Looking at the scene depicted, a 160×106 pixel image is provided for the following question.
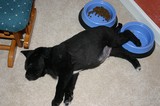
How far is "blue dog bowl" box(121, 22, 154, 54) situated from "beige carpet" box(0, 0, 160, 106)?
0.30ft

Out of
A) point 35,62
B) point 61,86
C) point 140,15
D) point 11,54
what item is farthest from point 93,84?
point 140,15

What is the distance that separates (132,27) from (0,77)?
3.25 ft

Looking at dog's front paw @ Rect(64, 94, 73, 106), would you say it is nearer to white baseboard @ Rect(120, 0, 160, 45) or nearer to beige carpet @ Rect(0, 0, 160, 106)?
beige carpet @ Rect(0, 0, 160, 106)

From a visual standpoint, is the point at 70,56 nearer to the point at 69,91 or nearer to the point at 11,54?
the point at 69,91

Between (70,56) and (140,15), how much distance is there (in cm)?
75

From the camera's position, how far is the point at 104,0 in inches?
82.5

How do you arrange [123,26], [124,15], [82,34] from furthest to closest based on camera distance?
[124,15], [123,26], [82,34]

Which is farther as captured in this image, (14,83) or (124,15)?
(124,15)

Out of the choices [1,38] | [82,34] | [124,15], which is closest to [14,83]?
[1,38]

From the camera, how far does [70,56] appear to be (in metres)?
1.50

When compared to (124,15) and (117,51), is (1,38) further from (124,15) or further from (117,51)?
(124,15)

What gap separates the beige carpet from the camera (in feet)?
5.30

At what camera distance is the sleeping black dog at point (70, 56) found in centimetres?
146

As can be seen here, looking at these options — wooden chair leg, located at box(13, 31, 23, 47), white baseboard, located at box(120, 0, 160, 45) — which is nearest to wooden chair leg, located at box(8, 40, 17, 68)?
wooden chair leg, located at box(13, 31, 23, 47)
